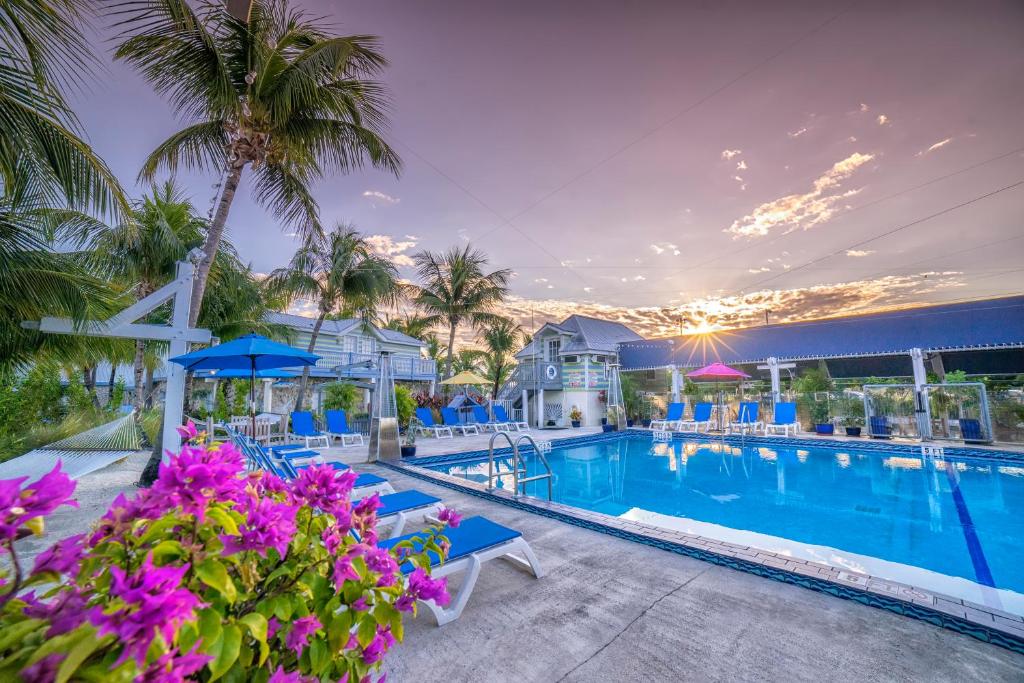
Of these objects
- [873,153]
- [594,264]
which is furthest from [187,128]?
[873,153]

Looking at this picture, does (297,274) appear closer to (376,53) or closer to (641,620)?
(376,53)

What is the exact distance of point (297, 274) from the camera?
14.8 m

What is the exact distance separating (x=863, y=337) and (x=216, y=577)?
21543 mm

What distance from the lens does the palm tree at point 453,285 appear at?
2066 centimetres

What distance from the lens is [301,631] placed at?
3.03ft

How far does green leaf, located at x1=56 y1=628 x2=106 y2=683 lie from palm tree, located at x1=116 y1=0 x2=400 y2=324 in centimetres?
745

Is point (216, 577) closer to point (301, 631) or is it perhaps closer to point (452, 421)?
point (301, 631)

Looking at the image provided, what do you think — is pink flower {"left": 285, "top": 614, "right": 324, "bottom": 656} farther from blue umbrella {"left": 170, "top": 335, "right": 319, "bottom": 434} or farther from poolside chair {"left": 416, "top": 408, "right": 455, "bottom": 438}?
poolside chair {"left": 416, "top": 408, "right": 455, "bottom": 438}

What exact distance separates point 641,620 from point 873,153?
39.4ft

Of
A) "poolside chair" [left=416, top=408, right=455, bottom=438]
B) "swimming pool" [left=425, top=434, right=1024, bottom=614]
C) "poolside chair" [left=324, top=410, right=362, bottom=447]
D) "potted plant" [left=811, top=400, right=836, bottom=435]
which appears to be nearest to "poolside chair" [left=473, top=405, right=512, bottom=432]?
"poolside chair" [left=416, top=408, right=455, bottom=438]

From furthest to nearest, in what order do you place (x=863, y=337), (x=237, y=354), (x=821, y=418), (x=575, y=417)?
(x=575, y=417), (x=863, y=337), (x=821, y=418), (x=237, y=354)

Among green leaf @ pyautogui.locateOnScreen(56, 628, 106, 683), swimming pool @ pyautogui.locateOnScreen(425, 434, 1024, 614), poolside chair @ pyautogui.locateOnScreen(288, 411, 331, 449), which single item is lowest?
swimming pool @ pyautogui.locateOnScreen(425, 434, 1024, 614)

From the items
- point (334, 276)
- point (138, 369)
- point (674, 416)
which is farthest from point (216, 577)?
point (674, 416)

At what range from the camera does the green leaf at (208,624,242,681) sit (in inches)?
29.8
